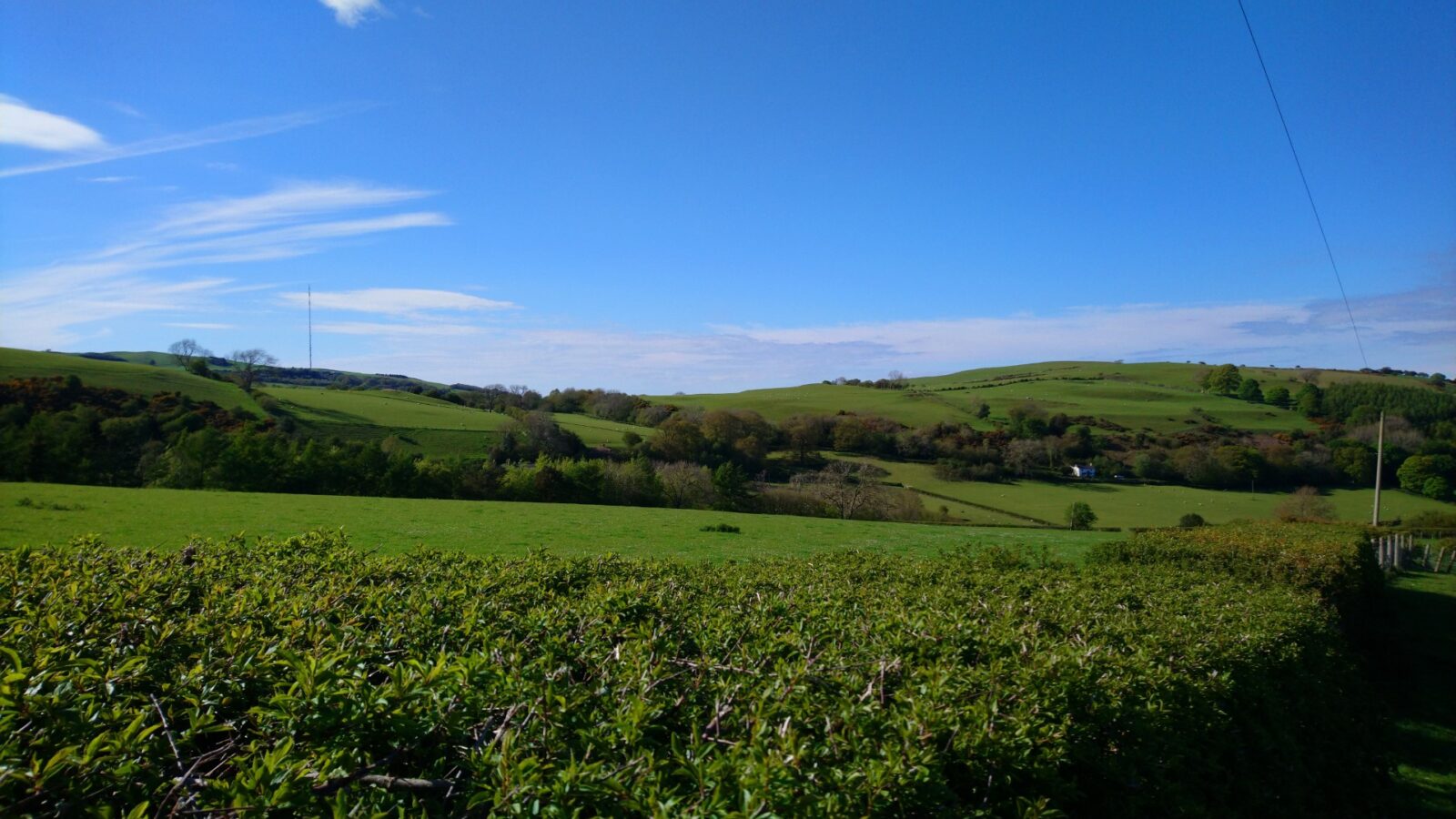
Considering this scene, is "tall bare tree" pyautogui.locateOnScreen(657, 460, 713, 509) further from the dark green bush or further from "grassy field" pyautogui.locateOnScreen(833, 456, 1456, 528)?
the dark green bush

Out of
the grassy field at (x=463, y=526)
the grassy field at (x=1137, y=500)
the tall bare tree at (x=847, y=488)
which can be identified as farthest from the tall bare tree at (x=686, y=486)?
the grassy field at (x=1137, y=500)

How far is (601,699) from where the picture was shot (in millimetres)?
2361

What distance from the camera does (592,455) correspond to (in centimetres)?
5638

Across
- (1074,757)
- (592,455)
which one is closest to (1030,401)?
(592,455)

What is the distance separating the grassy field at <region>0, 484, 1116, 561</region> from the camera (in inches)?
723

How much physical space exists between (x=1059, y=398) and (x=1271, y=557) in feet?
247

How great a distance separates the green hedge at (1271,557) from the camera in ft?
36.0

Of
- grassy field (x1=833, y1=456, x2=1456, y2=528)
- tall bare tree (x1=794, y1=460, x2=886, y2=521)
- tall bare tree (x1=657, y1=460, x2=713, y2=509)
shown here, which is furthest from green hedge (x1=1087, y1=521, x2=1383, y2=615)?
tall bare tree (x1=657, y1=460, x2=713, y2=509)

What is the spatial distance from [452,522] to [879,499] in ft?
94.9

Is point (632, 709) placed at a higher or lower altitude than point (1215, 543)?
higher

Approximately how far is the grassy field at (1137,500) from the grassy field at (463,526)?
18712 millimetres

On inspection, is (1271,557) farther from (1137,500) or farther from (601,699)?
(1137,500)

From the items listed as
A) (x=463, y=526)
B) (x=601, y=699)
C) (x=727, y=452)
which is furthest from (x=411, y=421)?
(x=601, y=699)

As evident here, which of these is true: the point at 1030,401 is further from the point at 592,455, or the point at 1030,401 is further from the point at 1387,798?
the point at 1387,798
